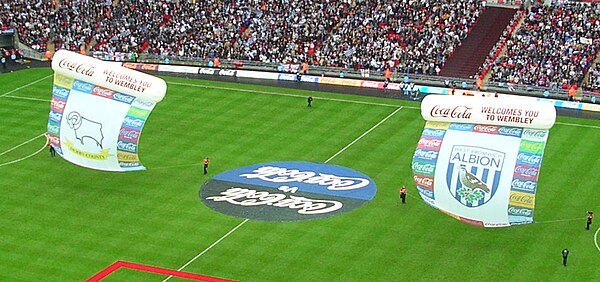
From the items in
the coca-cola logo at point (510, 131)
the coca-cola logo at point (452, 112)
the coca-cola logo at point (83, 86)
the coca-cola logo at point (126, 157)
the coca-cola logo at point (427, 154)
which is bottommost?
the coca-cola logo at point (126, 157)

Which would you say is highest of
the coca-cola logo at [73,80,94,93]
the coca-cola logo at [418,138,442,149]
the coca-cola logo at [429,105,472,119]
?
the coca-cola logo at [429,105,472,119]

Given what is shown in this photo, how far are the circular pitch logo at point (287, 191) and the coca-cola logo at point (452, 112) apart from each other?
863cm

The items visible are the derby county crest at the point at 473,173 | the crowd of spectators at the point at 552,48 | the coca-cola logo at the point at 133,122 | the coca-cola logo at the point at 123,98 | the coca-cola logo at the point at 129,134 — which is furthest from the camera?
the crowd of spectators at the point at 552,48

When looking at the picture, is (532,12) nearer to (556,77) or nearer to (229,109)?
(556,77)

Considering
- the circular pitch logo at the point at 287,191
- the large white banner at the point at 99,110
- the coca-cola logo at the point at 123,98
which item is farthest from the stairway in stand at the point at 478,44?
the coca-cola logo at the point at 123,98

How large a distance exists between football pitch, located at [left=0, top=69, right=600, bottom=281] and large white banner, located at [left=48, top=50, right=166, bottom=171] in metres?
2.53

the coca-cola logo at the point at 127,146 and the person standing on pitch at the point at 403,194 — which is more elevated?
the coca-cola logo at the point at 127,146

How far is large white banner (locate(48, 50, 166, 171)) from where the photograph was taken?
2484 inches

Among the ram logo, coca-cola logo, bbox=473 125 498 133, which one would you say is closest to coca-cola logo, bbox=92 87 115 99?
the ram logo

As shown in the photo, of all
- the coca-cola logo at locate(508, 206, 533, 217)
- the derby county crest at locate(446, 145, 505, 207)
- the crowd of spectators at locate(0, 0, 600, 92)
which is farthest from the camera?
the crowd of spectators at locate(0, 0, 600, 92)

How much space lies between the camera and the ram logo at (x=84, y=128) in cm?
6397

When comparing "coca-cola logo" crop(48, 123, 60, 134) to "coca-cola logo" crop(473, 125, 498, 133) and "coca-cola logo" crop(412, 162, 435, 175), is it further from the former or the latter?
"coca-cola logo" crop(473, 125, 498, 133)

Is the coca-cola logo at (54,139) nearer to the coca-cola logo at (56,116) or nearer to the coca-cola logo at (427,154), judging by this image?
the coca-cola logo at (56,116)

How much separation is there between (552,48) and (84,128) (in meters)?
40.7
